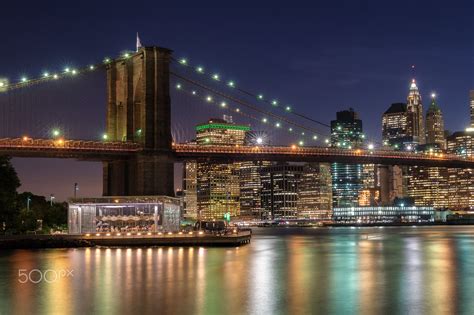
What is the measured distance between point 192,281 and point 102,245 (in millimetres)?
25247

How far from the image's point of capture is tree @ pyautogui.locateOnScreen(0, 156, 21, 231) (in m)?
58.2

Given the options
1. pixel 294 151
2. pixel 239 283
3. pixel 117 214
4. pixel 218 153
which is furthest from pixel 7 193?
pixel 294 151

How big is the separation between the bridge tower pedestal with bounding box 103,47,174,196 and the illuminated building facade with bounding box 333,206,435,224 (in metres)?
116

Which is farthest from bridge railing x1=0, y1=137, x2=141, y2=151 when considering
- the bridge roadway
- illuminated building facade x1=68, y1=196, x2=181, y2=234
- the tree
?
illuminated building facade x1=68, y1=196, x2=181, y2=234

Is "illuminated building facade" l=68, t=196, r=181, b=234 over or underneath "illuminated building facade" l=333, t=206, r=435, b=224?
over

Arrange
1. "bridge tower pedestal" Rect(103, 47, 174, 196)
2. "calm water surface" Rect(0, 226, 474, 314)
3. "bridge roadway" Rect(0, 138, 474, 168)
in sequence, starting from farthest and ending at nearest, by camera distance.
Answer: "bridge tower pedestal" Rect(103, 47, 174, 196) → "bridge roadway" Rect(0, 138, 474, 168) → "calm water surface" Rect(0, 226, 474, 314)

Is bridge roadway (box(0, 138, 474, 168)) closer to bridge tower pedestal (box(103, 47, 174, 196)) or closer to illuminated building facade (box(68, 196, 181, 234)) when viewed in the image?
bridge tower pedestal (box(103, 47, 174, 196))

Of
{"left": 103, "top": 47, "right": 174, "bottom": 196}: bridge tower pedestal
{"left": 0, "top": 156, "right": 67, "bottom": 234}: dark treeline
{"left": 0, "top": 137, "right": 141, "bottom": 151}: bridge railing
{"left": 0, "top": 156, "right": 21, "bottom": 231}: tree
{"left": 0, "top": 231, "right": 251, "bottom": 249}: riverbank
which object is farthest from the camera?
{"left": 103, "top": 47, "right": 174, "bottom": 196}: bridge tower pedestal

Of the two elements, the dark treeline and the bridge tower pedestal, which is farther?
the bridge tower pedestal

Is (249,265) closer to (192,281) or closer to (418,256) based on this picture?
(192,281)

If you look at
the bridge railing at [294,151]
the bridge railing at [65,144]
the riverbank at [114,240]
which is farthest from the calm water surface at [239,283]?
the bridge railing at [294,151]

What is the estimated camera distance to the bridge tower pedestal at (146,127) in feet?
222

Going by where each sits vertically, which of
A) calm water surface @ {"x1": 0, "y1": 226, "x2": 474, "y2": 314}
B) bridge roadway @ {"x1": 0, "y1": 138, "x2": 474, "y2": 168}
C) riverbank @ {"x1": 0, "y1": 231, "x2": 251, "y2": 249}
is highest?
bridge roadway @ {"x1": 0, "y1": 138, "x2": 474, "y2": 168}

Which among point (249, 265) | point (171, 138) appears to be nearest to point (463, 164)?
point (171, 138)
